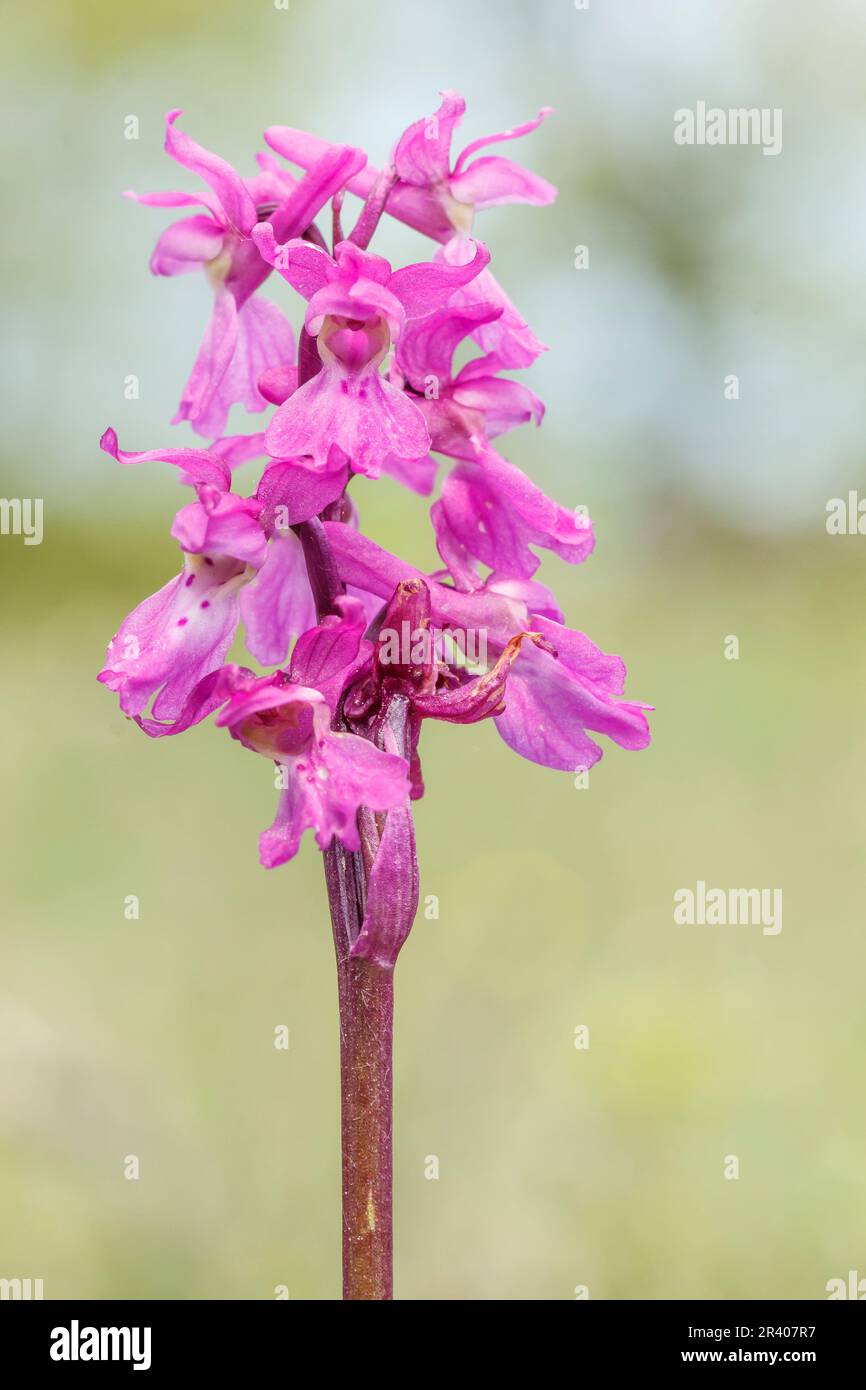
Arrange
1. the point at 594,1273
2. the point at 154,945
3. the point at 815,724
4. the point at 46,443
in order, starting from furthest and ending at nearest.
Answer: the point at 46,443
the point at 815,724
the point at 154,945
the point at 594,1273

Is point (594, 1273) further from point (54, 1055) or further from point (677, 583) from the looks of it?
point (677, 583)

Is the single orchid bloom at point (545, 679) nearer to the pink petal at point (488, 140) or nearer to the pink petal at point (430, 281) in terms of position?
the pink petal at point (430, 281)

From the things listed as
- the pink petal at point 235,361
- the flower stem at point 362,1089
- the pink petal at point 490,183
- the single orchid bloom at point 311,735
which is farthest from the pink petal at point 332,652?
the pink petal at point 490,183

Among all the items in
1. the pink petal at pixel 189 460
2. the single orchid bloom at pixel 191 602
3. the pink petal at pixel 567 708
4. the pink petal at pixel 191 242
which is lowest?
the pink petal at pixel 567 708

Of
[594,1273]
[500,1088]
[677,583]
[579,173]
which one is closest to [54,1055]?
[500,1088]

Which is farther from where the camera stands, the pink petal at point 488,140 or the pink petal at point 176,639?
the pink petal at point 488,140

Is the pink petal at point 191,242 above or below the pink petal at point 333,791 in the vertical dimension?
above

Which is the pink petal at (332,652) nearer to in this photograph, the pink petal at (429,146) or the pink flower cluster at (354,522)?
the pink flower cluster at (354,522)

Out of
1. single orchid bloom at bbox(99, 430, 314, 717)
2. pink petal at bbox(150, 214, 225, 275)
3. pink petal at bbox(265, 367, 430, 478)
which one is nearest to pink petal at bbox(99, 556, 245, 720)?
single orchid bloom at bbox(99, 430, 314, 717)
